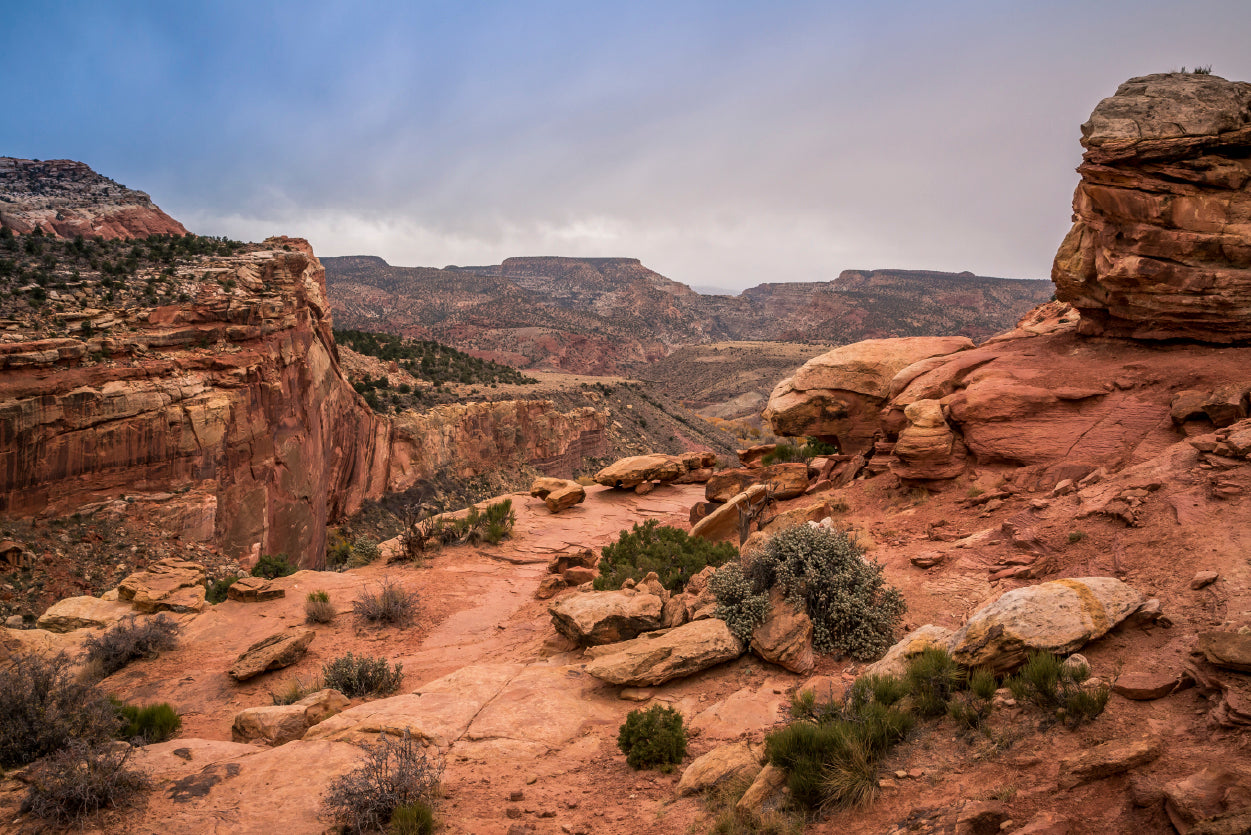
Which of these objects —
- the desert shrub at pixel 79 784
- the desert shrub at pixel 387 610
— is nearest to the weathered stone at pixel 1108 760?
the desert shrub at pixel 79 784

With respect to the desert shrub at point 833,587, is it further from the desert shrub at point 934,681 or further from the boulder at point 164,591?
the boulder at point 164,591

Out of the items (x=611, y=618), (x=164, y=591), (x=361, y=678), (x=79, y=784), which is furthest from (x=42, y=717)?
(x=164, y=591)

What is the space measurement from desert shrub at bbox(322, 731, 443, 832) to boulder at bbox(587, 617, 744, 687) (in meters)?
2.56

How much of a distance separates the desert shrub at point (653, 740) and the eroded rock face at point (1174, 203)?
11.0 m

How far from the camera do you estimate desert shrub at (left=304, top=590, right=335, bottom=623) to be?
11680mm

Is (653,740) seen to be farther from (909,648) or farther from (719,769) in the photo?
(909,648)

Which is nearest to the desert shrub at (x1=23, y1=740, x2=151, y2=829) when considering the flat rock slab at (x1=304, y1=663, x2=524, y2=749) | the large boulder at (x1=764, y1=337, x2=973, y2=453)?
the flat rock slab at (x1=304, y1=663, x2=524, y2=749)

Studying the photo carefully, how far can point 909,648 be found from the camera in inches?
255

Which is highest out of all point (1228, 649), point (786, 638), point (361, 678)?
point (1228, 649)

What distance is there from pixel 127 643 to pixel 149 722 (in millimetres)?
4215

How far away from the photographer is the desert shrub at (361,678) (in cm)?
871

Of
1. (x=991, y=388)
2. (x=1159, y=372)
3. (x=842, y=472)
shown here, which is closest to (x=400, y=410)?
(x=842, y=472)

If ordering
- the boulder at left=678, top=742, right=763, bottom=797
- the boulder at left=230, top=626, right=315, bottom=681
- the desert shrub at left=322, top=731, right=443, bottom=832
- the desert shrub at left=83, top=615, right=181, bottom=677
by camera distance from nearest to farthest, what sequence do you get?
the desert shrub at left=322, top=731, right=443, bottom=832 < the boulder at left=678, top=742, right=763, bottom=797 < the boulder at left=230, top=626, right=315, bottom=681 < the desert shrub at left=83, top=615, right=181, bottom=677

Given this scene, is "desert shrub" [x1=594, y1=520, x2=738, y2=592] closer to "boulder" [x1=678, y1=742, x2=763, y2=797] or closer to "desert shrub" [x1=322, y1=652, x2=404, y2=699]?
"desert shrub" [x1=322, y1=652, x2=404, y2=699]
